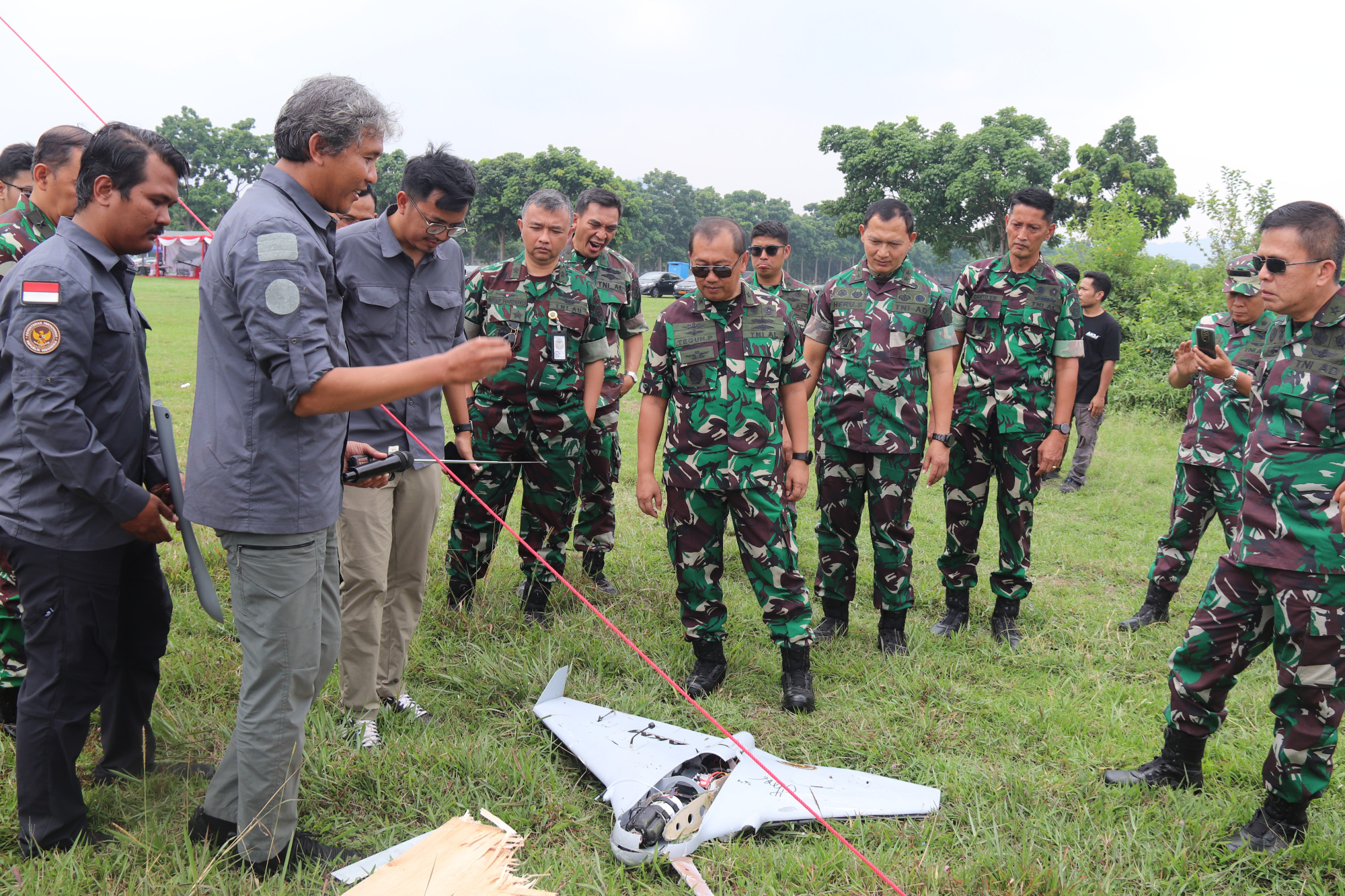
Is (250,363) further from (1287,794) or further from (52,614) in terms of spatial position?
(1287,794)

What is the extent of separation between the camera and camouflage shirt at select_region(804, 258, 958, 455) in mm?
4246

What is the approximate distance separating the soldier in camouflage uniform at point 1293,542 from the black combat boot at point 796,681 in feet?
4.91

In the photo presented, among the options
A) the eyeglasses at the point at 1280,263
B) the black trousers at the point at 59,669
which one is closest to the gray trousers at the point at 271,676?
the black trousers at the point at 59,669

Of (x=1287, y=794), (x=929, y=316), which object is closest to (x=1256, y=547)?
(x=1287, y=794)

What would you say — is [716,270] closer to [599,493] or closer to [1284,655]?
[599,493]

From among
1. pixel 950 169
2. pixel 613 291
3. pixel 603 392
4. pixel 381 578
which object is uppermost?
pixel 950 169

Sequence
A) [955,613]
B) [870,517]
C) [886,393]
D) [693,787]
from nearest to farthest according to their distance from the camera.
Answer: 1. [693,787]
2. [886,393]
3. [870,517]
4. [955,613]

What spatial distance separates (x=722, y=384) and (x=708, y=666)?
52.4 inches

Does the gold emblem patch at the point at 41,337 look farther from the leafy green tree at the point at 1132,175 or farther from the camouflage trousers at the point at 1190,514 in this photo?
the leafy green tree at the point at 1132,175

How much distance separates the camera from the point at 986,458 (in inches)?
184

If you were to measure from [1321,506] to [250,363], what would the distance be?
125 inches

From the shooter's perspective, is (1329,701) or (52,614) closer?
(52,614)

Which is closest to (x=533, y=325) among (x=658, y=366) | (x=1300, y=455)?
(x=658, y=366)

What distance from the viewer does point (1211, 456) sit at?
4633mm
